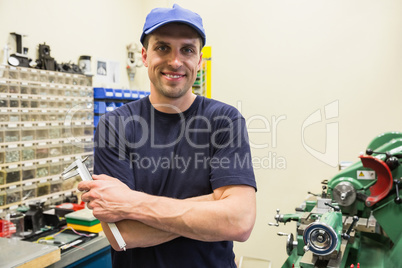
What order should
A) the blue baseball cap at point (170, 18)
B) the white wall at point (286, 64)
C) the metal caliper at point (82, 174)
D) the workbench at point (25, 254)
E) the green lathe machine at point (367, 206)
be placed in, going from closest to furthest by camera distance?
1. the metal caliper at point (82, 174)
2. the blue baseball cap at point (170, 18)
3. the workbench at point (25, 254)
4. the green lathe machine at point (367, 206)
5. the white wall at point (286, 64)

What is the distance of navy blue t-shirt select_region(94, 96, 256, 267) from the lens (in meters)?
1.08

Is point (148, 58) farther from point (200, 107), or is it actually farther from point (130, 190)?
point (130, 190)

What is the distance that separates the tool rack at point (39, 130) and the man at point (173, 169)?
1193 mm

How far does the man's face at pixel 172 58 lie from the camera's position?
1.13 meters

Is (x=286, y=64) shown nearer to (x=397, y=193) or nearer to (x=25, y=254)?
(x=397, y=193)

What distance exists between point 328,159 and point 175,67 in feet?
8.22

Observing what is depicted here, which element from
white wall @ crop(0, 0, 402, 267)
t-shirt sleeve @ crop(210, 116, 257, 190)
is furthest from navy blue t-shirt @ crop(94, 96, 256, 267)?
white wall @ crop(0, 0, 402, 267)

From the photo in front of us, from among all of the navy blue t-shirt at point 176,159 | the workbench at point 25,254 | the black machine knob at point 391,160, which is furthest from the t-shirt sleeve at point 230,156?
the black machine knob at point 391,160

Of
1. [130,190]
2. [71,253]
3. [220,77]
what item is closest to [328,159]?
[220,77]

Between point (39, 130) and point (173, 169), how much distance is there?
1.86 metres

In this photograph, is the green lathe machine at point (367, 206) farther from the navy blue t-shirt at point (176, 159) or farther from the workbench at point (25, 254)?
the workbench at point (25, 254)

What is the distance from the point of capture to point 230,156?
3.68ft

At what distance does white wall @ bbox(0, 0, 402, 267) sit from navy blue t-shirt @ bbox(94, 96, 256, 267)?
203 centimetres

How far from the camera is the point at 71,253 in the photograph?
2033mm
